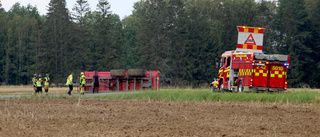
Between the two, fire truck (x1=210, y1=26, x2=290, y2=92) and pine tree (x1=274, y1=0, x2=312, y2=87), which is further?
pine tree (x1=274, y1=0, x2=312, y2=87)

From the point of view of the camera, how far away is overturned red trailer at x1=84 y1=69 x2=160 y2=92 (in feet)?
136

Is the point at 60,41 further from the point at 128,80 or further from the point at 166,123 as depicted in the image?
the point at 166,123

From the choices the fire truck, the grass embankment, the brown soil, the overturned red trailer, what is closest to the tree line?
the overturned red trailer

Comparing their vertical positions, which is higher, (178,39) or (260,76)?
(178,39)

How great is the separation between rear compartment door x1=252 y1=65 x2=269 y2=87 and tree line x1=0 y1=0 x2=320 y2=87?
3792 cm

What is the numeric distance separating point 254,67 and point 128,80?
1737 centimetres

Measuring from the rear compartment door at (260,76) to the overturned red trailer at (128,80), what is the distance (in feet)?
49.6

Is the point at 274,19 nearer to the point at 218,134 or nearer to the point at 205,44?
the point at 205,44

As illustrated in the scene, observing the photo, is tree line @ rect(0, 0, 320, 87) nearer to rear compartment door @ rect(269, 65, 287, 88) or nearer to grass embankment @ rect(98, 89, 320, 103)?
rear compartment door @ rect(269, 65, 287, 88)

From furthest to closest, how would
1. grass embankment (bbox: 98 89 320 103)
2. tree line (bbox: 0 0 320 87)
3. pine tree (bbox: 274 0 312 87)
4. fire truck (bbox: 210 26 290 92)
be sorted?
tree line (bbox: 0 0 320 87), pine tree (bbox: 274 0 312 87), fire truck (bbox: 210 26 290 92), grass embankment (bbox: 98 89 320 103)

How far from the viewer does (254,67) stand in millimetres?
26875

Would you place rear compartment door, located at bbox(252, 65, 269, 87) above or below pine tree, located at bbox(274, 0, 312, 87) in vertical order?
below

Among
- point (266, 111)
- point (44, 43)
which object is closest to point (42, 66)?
point (44, 43)

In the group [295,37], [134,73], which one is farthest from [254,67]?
[295,37]
